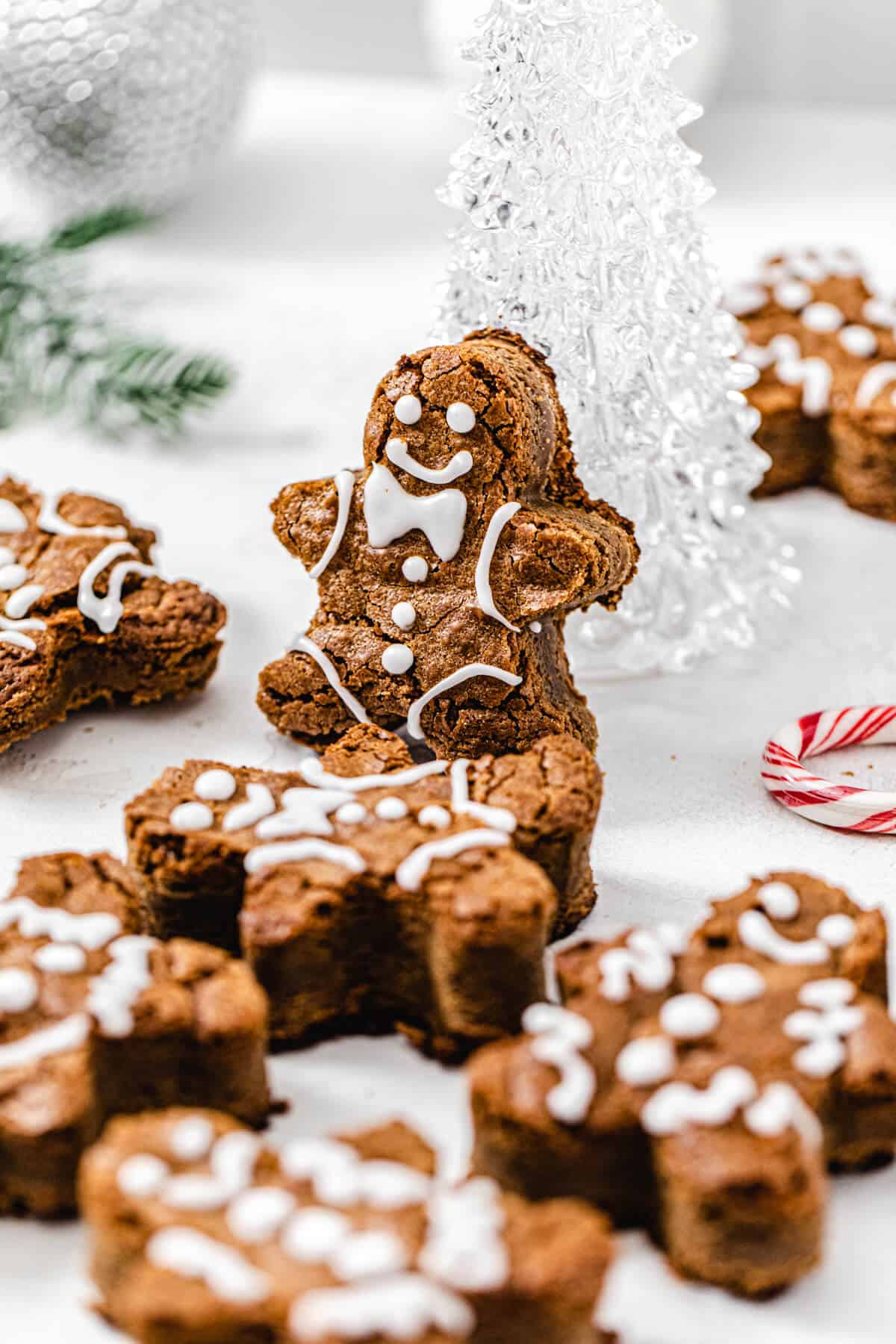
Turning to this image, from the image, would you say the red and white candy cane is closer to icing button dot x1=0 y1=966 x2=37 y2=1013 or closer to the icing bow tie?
the icing bow tie

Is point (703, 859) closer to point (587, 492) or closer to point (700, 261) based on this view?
point (587, 492)

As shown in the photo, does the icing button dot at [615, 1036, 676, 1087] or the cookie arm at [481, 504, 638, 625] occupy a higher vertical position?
the cookie arm at [481, 504, 638, 625]

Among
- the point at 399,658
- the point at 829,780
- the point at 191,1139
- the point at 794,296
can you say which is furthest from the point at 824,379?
the point at 191,1139

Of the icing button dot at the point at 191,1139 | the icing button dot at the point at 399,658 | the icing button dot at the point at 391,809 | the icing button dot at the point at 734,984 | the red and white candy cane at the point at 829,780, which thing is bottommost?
the red and white candy cane at the point at 829,780

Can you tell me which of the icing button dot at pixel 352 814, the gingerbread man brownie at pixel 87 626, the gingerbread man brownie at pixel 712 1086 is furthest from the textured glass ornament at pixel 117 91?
the gingerbread man brownie at pixel 712 1086

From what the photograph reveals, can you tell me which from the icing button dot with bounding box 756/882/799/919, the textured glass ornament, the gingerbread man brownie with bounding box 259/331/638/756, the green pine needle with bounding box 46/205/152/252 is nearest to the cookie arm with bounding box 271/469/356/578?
the gingerbread man brownie with bounding box 259/331/638/756

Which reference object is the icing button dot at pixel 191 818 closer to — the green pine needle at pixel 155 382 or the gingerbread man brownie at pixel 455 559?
the gingerbread man brownie at pixel 455 559
